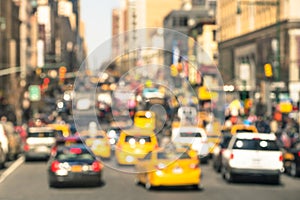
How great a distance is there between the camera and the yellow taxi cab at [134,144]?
50.8ft

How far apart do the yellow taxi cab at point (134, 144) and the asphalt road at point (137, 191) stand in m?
2.70

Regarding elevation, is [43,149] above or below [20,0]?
below

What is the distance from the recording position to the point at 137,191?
22.6m

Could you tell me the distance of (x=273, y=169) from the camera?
24.9 m

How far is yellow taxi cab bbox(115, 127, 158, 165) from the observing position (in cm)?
1548

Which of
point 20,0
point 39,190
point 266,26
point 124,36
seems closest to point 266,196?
point 39,190

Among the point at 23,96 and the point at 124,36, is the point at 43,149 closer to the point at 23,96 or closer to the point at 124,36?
the point at 124,36

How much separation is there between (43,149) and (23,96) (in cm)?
5836

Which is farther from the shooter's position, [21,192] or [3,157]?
[3,157]

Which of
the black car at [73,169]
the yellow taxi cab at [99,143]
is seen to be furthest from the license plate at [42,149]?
the yellow taxi cab at [99,143]

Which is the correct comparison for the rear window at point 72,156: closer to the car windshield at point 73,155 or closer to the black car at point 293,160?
the car windshield at point 73,155

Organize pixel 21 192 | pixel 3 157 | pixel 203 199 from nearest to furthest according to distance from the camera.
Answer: pixel 203 199 → pixel 21 192 → pixel 3 157

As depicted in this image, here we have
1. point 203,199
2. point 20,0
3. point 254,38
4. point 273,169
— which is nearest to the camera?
point 203,199

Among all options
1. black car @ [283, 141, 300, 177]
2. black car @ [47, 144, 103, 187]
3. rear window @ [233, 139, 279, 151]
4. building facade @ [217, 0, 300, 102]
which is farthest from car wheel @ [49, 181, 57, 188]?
building facade @ [217, 0, 300, 102]
